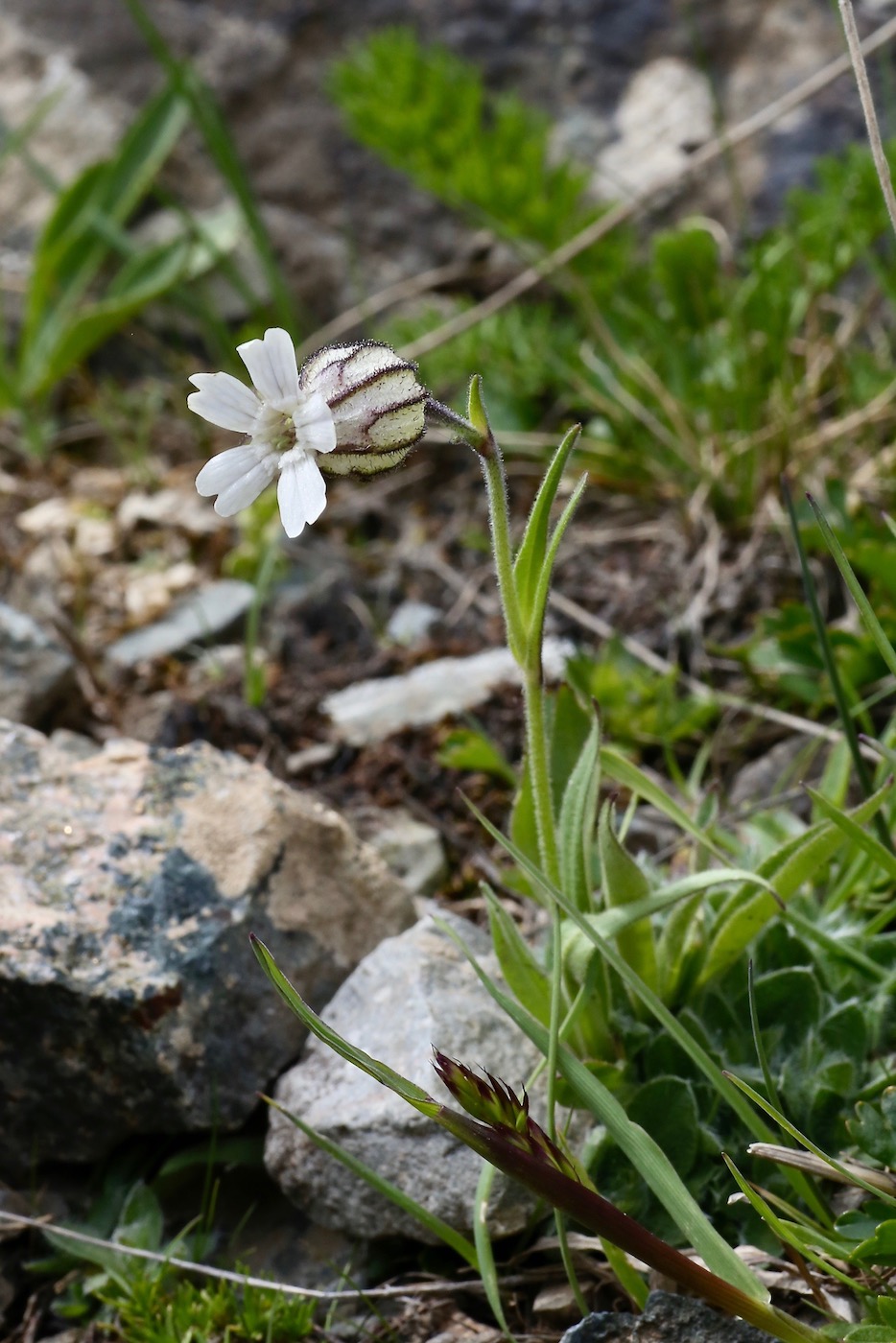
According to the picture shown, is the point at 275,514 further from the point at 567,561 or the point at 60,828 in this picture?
the point at 60,828

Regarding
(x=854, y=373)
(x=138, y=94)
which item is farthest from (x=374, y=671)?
Answer: (x=138, y=94)

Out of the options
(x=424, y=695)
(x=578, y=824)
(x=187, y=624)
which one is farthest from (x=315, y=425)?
(x=187, y=624)

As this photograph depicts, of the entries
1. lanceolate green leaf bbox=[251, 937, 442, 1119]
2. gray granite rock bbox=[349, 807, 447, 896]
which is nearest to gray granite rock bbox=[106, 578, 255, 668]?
gray granite rock bbox=[349, 807, 447, 896]

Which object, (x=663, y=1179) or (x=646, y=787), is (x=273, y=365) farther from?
(x=663, y=1179)

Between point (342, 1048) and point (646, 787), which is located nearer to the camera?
point (342, 1048)

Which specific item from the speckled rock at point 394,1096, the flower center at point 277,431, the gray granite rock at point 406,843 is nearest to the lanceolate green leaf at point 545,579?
the flower center at point 277,431

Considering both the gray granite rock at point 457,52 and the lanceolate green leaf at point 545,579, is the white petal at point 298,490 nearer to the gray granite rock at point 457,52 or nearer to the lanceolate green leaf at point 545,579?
the lanceolate green leaf at point 545,579
